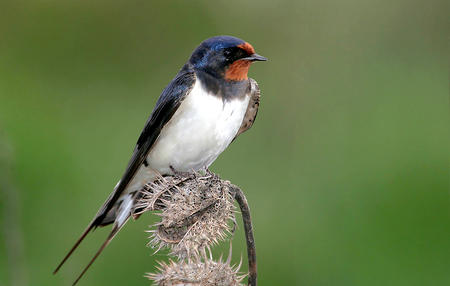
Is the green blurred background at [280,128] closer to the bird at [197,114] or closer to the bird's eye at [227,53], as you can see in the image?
the bird at [197,114]

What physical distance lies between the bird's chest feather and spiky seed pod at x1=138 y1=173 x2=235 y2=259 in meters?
0.77

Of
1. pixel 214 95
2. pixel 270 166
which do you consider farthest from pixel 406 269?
Result: pixel 214 95

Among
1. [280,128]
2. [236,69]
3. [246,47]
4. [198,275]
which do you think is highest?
[246,47]

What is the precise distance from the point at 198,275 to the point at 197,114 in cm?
135

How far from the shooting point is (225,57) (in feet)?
12.2

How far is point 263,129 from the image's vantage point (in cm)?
583

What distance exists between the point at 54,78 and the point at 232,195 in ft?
12.0

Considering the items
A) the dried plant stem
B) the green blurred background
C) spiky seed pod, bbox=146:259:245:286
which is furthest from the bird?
spiky seed pod, bbox=146:259:245:286

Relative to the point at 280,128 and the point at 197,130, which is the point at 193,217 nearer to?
the point at 197,130

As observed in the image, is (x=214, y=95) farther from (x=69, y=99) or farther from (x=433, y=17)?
(x=433, y=17)

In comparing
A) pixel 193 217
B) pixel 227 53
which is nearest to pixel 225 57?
pixel 227 53

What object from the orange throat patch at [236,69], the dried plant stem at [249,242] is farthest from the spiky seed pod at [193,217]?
the orange throat patch at [236,69]

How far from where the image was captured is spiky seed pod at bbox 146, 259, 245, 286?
2432 mm

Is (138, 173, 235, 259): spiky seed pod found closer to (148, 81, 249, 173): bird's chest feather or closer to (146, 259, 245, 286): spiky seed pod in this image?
(146, 259, 245, 286): spiky seed pod
